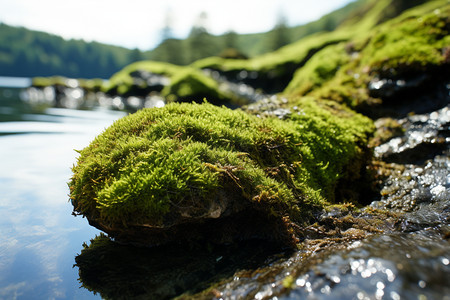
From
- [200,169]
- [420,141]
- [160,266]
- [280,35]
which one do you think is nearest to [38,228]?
[160,266]

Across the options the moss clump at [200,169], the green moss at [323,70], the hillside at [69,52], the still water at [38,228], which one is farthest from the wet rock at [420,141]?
the hillside at [69,52]

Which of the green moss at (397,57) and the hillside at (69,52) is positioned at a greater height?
the hillside at (69,52)

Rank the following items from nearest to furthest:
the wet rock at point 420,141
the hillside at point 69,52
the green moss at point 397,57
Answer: the wet rock at point 420,141, the green moss at point 397,57, the hillside at point 69,52

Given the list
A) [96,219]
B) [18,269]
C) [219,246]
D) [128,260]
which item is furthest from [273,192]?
[18,269]

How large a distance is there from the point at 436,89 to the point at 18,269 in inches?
374

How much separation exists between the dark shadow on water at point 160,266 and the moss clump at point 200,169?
0.42 m

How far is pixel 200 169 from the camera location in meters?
3.65

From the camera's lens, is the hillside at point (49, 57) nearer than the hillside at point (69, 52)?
No

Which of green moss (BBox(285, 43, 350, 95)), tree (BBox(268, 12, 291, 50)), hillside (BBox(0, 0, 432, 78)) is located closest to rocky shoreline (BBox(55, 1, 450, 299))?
green moss (BBox(285, 43, 350, 95))

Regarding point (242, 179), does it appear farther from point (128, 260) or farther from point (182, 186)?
point (128, 260)

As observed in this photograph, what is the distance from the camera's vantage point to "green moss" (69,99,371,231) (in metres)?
3.40

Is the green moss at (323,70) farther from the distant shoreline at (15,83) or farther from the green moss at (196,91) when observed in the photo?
the distant shoreline at (15,83)

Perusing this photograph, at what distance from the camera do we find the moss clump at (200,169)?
3393 mm

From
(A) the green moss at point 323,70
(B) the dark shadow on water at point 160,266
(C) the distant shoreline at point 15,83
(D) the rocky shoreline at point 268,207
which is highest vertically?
(A) the green moss at point 323,70
